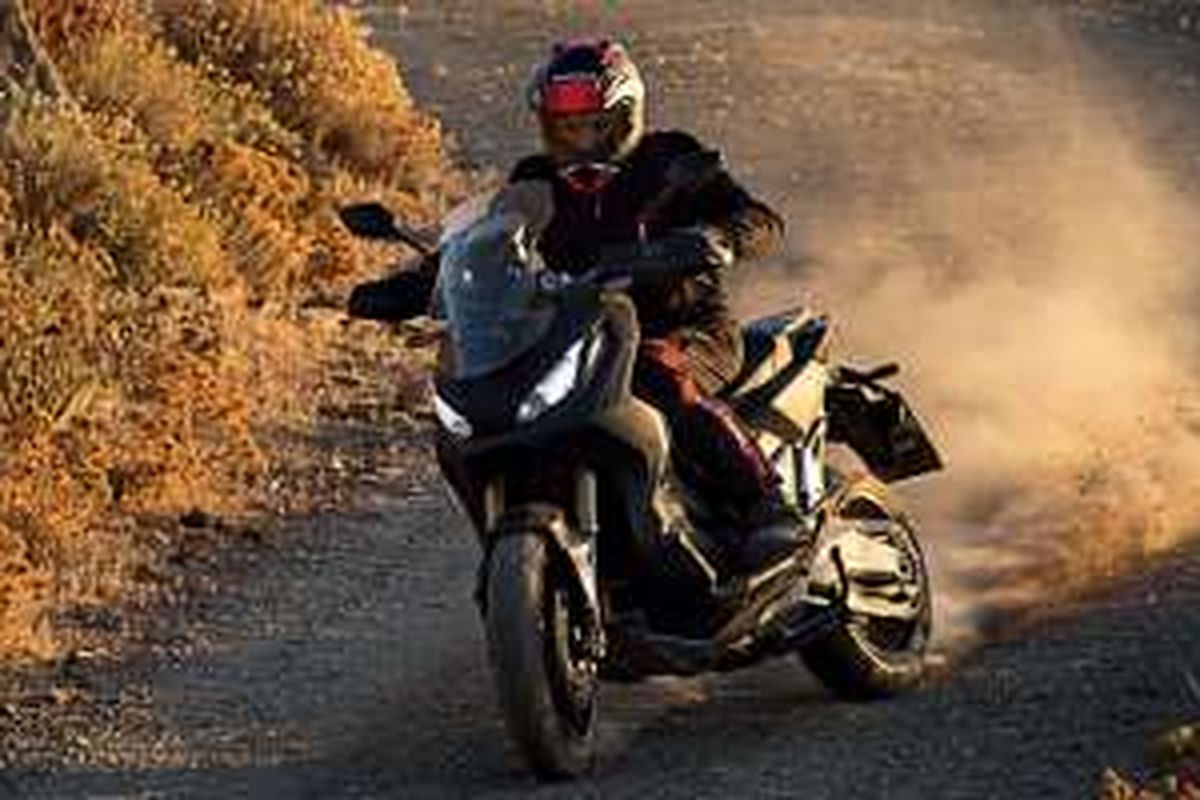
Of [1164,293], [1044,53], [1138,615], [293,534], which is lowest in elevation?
[1044,53]

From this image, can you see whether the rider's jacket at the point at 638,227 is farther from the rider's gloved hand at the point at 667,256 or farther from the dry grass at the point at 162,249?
the dry grass at the point at 162,249

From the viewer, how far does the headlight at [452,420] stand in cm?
817

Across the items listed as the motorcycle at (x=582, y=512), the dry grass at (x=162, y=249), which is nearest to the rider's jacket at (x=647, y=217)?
the motorcycle at (x=582, y=512)

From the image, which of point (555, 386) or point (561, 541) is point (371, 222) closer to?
point (555, 386)

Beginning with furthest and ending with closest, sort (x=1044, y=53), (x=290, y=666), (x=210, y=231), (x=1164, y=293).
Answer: (x=1044, y=53), (x=1164, y=293), (x=210, y=231), (x=290, y=666)

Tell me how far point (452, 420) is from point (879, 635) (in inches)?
81.6

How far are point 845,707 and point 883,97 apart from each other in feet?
57.2

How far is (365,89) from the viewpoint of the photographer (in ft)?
69.3

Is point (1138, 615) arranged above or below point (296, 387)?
above

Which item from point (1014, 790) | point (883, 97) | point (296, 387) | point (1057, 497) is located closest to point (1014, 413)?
point (1057, 497)

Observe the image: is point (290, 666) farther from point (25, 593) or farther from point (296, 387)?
point (296, 387)

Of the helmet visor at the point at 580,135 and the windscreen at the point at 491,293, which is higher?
the helmet visor at the point at 580,135

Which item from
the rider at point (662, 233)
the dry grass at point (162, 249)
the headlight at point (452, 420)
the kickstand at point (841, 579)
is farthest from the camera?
the dry grass at point (162, 249)

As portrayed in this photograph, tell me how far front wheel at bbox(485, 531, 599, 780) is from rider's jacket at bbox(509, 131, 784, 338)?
3.99ft
